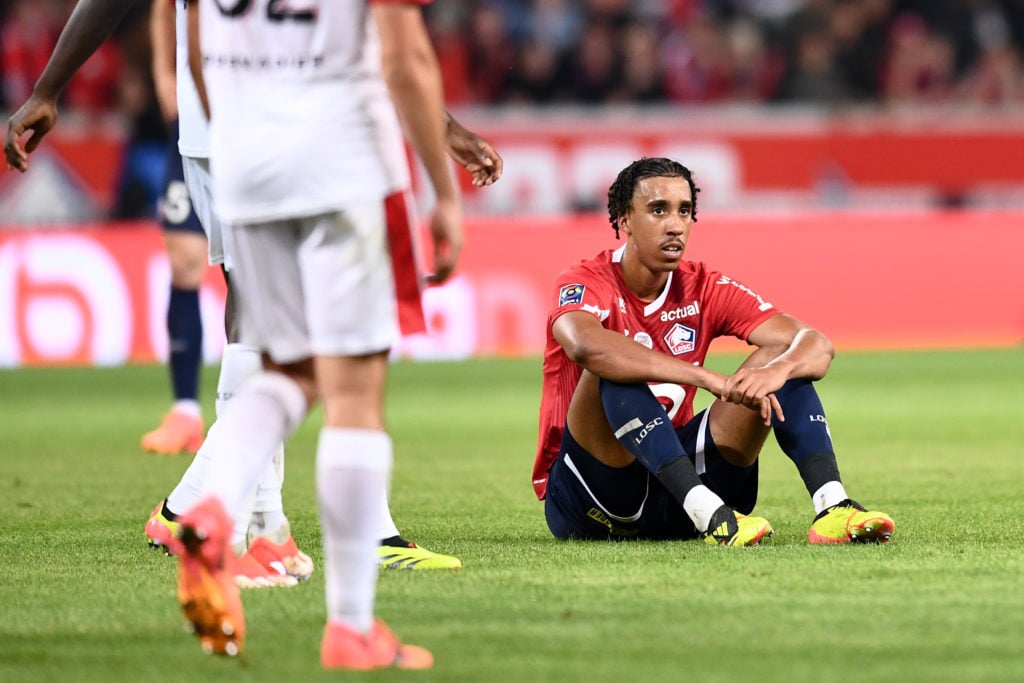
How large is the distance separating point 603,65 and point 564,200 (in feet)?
5.32

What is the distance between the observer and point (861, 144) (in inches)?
706

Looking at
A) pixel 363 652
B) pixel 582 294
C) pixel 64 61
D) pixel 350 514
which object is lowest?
pixel 363 652

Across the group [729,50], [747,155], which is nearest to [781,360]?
[747,155]

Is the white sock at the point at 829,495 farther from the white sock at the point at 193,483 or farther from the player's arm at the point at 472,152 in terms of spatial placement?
the white sock at the point at 193,483

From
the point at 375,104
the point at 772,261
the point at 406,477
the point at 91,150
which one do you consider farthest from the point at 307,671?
the point at 91,150

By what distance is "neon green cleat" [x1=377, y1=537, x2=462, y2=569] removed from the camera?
5020mm

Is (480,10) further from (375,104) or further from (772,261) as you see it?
(375,104)

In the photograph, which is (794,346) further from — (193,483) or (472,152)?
(193,483)

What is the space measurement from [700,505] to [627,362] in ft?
1.57

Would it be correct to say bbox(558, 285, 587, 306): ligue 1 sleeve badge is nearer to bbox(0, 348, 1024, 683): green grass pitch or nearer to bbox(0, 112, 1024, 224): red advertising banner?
bbox(0, 348, 1024, 683): green grass pitch

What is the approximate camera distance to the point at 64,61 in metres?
4.98

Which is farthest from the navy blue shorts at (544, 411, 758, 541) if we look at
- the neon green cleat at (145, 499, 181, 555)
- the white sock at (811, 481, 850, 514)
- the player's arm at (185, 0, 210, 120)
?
Result: the player's arm at (185, 0, 210, 120)

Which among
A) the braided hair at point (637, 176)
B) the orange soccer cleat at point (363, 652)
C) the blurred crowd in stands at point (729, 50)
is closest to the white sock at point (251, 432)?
the orange soccer cleat at point (363, 652)

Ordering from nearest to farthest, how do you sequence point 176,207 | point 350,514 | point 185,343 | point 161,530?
point 350,514 < point 161,530 < point 176,207 < point 185,343
